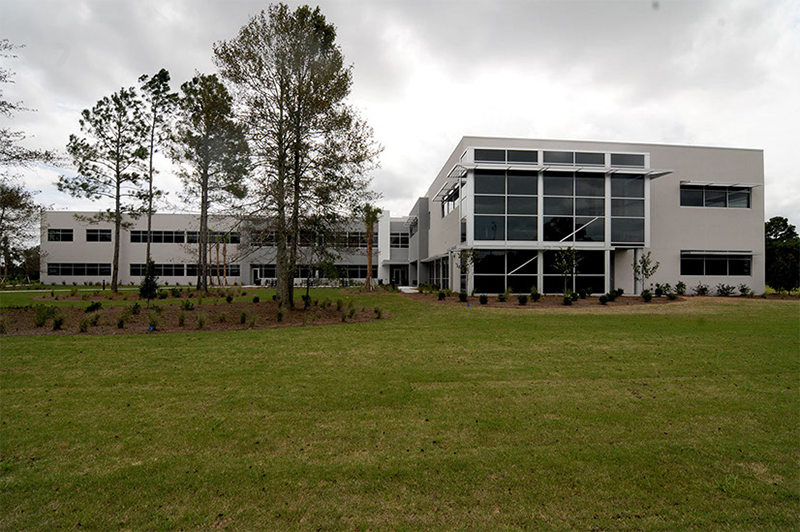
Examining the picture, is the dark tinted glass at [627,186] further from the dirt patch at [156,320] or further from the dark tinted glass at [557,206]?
the dirt patch at [156,320]

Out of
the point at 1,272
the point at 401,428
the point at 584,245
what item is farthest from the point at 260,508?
the point at 1,272

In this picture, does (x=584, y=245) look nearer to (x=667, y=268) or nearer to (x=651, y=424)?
(x=667, y=268)

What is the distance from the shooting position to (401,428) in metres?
4.50

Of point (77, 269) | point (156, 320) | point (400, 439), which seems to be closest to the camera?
point (400, 439)

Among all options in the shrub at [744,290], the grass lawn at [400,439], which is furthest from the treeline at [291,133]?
the shrub at [744,290]

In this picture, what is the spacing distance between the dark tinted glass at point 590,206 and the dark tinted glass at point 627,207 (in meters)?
0.84

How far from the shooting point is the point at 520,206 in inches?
1027

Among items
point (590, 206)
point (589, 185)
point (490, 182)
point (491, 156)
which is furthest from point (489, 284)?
Result: point (589, 185)

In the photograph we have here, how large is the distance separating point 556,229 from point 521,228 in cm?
236

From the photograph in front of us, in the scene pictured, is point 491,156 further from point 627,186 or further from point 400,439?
point 400,439

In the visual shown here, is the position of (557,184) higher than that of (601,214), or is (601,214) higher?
(557,184)

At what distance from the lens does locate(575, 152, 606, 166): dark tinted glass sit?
87.5ft

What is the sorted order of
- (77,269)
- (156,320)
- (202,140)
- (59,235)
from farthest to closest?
1. (59,235)
2. (77,269)
3. (202,140)
4. (156,320)

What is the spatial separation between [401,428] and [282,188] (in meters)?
13.1
